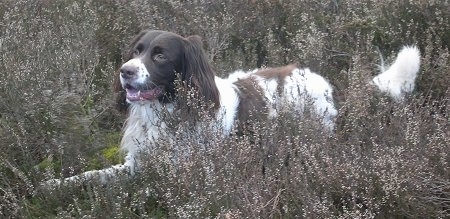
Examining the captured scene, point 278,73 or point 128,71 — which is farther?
point 278,73

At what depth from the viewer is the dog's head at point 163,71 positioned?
399cm

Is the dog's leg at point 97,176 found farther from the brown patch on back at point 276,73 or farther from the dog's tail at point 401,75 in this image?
the dog's tail at point 401,75

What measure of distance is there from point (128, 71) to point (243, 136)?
79 cm

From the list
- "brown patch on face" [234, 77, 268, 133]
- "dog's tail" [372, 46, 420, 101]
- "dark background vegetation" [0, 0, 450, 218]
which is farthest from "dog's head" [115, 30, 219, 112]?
"dog's tail" [372, 46, 420, 101]

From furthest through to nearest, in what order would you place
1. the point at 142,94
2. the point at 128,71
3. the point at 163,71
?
the point at 163,71
the point at 142,94
the point at 128,71

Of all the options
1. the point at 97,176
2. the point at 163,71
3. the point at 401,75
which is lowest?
the point at 97,176

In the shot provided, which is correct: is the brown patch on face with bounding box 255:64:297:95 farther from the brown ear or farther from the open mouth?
the open mouth

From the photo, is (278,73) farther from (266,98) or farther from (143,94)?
(143,94)

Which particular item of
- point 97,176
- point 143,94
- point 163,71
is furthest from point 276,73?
point 97,176

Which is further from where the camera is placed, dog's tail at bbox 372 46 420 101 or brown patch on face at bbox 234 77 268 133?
dog's tail at bbox 372 46 420 101

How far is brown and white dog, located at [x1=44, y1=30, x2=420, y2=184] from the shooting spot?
3963mm

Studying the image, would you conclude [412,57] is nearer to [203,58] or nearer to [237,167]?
[203,58]

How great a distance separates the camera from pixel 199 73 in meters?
Result: 4.18

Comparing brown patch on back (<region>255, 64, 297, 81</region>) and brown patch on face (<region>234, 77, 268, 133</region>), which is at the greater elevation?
brown patch on back (<region>255, 64, 297, 81</region>)
